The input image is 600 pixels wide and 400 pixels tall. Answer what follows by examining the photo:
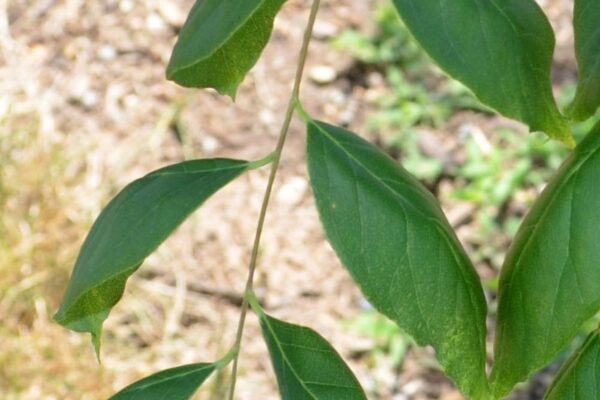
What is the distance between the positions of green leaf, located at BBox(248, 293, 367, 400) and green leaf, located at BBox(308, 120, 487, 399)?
93 millimetres

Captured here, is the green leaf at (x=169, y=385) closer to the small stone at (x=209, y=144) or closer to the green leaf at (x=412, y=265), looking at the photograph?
the green leaf at (x=412, y=265)

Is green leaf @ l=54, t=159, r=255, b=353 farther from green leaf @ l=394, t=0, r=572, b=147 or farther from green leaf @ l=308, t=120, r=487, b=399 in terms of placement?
green leaf @ l=394, t=0, r=572, b=147

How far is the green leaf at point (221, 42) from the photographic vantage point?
931mm

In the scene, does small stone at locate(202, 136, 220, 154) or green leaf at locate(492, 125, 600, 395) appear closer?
green leaf at locate(492, 125, 600, 395)

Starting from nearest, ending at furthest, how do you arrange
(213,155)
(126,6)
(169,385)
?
(169,385), (213,155), (126,6)

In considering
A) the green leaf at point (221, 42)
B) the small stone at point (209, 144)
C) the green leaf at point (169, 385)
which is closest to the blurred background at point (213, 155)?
the small stone at point (209, 144)

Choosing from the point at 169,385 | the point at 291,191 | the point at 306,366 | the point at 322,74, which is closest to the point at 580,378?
the point at 306,366

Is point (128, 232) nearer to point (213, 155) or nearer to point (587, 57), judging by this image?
point (587, 57)

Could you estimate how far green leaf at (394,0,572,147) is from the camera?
941 mm

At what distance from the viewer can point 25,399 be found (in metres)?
3.02

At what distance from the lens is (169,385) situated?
1.04 m

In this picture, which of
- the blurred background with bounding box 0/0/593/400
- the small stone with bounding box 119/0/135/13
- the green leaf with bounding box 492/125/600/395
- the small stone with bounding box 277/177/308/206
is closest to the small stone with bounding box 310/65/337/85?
the blurred background with bounding box 0/0/593/400

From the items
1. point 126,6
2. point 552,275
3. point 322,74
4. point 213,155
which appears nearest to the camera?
point 552,275

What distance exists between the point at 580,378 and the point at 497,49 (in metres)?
0.28
